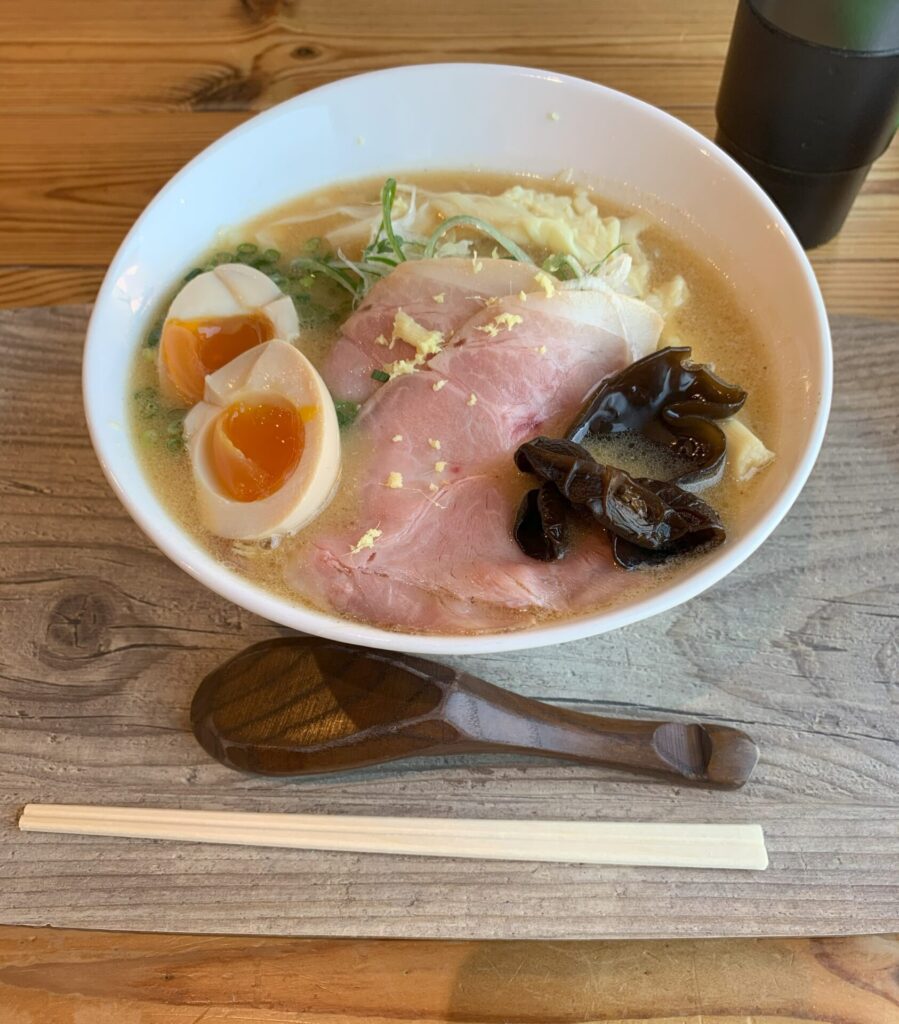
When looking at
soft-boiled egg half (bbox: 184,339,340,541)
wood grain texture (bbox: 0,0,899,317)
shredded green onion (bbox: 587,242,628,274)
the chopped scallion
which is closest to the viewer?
soft-boiled egg half (bbox: 184,339,340,541)

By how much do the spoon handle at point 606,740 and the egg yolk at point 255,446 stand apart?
47cm

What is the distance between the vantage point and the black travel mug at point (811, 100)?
156 centimetres

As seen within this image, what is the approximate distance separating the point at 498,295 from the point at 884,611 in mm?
922

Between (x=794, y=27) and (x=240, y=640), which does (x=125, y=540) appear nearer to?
(x=240, y=640)

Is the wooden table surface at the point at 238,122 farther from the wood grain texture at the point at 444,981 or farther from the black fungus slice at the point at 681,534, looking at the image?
the black fungus slice at the point at 681,534

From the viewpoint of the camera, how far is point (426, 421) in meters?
1.50

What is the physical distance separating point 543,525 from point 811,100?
1.09m

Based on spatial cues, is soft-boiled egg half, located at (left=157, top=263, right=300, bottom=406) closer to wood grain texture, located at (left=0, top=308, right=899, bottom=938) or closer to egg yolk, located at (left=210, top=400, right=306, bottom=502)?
egg yolk, located at (left=210, top=400, right=306, bottom=502)

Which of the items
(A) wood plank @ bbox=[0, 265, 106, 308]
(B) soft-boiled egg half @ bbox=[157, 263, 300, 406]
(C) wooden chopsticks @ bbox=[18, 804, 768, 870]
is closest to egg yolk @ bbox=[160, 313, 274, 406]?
(B) soft-boiled egg half @ bbox=[157, 263, 300, 406]

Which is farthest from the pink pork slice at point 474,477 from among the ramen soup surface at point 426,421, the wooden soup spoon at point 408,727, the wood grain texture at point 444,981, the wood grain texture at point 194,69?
the wood grain texture at point 194,69

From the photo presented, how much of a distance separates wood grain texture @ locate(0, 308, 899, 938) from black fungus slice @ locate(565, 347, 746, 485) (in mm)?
284

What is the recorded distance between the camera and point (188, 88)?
7.68ft

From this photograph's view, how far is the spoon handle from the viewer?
1341 millimetres

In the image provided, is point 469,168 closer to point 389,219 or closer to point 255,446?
point 389,219
